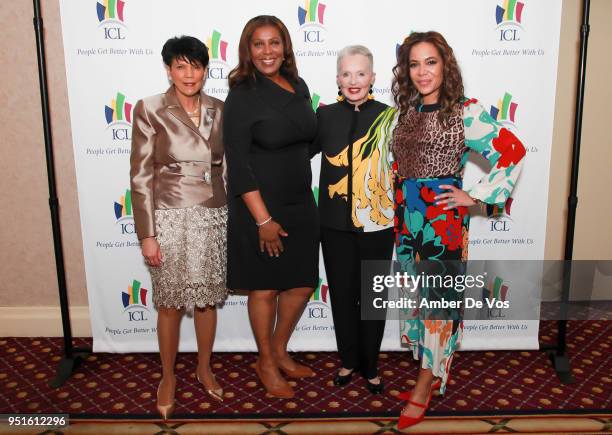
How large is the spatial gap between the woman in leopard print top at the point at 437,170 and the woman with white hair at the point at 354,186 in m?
0.09

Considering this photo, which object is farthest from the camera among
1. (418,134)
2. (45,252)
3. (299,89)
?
(45,252)

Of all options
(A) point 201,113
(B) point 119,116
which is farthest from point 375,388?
(B) point 119,116

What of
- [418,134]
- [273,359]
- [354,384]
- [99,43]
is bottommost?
[354,384]

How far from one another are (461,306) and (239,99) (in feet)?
4.33

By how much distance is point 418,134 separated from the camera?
83.5 inches

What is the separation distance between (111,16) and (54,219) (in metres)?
1.10

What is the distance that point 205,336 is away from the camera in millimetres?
2479

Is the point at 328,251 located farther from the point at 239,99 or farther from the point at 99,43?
the point at 99,43

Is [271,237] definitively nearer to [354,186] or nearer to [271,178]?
[271,178]

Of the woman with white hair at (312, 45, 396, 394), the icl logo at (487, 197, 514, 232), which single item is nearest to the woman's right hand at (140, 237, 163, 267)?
the woman with white hair at (312, 45, 396, 394)

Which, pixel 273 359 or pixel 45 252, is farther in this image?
pixel 45 252

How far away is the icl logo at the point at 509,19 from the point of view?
104 inches

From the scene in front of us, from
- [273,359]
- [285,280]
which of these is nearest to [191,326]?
[273,359]

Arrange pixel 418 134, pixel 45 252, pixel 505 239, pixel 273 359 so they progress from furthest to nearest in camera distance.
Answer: pixel 45 252 → pixel 505 239 → pixel 273 359 → pixel 418 134
